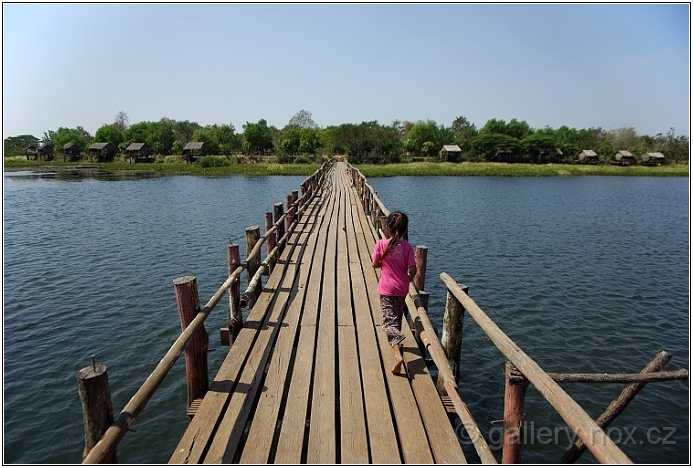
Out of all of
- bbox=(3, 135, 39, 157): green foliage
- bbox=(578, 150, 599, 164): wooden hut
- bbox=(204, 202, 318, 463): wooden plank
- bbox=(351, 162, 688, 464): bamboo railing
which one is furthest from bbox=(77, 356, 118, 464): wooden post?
bbox=(3, 135, 39, 157): green foliage

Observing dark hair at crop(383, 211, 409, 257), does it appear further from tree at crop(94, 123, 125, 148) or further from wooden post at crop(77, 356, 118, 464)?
tree at crop(94, 123, 125, 148)

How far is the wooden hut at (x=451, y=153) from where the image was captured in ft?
259

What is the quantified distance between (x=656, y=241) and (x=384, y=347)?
21697 millimetres

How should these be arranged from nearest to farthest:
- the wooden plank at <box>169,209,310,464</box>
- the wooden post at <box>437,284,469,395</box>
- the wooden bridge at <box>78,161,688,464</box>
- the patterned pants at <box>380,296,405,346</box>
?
the wooden bridge at <box>78,161,688,464</box> < the wooden plank at <box>169,209,310,464</box> < the patterned pants at <box>380,296,405,346</box> < the wooden post at <box>437,284,469,395</box>

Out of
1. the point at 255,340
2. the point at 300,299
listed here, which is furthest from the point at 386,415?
the point at 300,299

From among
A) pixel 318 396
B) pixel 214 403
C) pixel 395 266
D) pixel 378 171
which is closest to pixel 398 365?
pixel 318 396

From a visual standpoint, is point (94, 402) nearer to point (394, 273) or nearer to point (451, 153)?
point (394, 273)

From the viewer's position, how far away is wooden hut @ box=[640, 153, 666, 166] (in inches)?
3179

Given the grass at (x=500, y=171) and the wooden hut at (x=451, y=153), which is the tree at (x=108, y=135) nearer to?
the grass at (x=500, y=171)

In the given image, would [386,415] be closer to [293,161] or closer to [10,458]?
[10,458]

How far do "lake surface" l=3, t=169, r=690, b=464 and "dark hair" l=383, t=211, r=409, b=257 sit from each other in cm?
325

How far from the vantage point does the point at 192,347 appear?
4738mm

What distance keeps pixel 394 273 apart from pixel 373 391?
1.52 m

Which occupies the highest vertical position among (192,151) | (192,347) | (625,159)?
(192,151)
